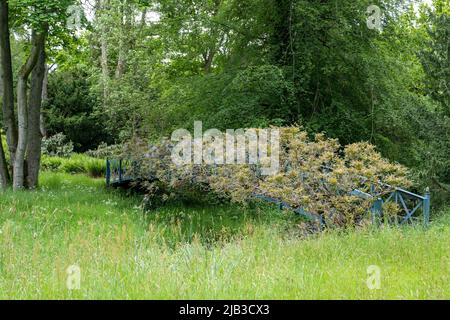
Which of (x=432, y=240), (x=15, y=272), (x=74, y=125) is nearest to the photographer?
(x=15, y=272)

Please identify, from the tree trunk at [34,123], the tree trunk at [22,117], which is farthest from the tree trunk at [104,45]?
the tree trunk at [22,117]

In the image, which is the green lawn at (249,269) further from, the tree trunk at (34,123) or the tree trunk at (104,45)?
the tree trunk at (104,45)

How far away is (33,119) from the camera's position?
15234 mm

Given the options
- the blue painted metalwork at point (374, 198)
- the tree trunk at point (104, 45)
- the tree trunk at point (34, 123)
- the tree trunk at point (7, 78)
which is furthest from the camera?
the tree trunk at point (104, 45)

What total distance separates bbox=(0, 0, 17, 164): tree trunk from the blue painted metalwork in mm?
2924

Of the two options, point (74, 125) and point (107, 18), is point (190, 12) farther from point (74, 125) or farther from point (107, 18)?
point (74, 125)

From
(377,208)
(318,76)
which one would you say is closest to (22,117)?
(318,76)

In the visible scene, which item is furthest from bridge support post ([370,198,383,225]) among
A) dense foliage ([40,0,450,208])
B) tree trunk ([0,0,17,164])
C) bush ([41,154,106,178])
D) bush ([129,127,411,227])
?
bush ([41,154,106,178])

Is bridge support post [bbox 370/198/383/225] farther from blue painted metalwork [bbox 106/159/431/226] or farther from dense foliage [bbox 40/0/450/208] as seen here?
dense foliage [bbox 40/0/450/208]

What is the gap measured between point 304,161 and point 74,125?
18334 millimetres

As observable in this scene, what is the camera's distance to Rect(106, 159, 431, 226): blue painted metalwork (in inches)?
334

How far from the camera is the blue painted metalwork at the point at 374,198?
8.49 m

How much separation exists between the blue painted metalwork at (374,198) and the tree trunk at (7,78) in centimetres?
292
